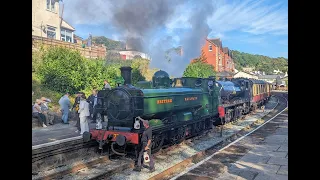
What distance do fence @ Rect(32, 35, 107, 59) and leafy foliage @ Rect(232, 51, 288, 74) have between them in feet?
94.2

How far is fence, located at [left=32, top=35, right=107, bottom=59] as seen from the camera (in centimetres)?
1555

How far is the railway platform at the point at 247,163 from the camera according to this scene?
6.54 m

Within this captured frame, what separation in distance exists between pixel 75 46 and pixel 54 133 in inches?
287

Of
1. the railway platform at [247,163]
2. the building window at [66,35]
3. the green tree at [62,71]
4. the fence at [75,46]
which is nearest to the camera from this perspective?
the railway platform at [247,163]

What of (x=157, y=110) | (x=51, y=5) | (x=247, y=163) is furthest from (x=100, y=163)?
(x=51, y=5)

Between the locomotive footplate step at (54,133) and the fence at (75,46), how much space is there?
5.63m

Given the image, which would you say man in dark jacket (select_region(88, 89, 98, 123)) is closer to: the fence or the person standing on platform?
the person standing on platform

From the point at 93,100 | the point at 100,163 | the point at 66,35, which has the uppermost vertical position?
the point at 66,35

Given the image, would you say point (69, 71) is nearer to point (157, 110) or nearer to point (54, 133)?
point (54, 133)

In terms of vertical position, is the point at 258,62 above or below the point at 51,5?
below

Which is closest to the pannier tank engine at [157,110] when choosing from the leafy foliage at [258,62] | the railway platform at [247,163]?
the railway platform at [247,163]

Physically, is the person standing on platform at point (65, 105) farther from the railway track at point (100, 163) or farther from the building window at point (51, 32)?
the building window at point (51, 32)

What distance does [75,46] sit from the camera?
16.4 metres
